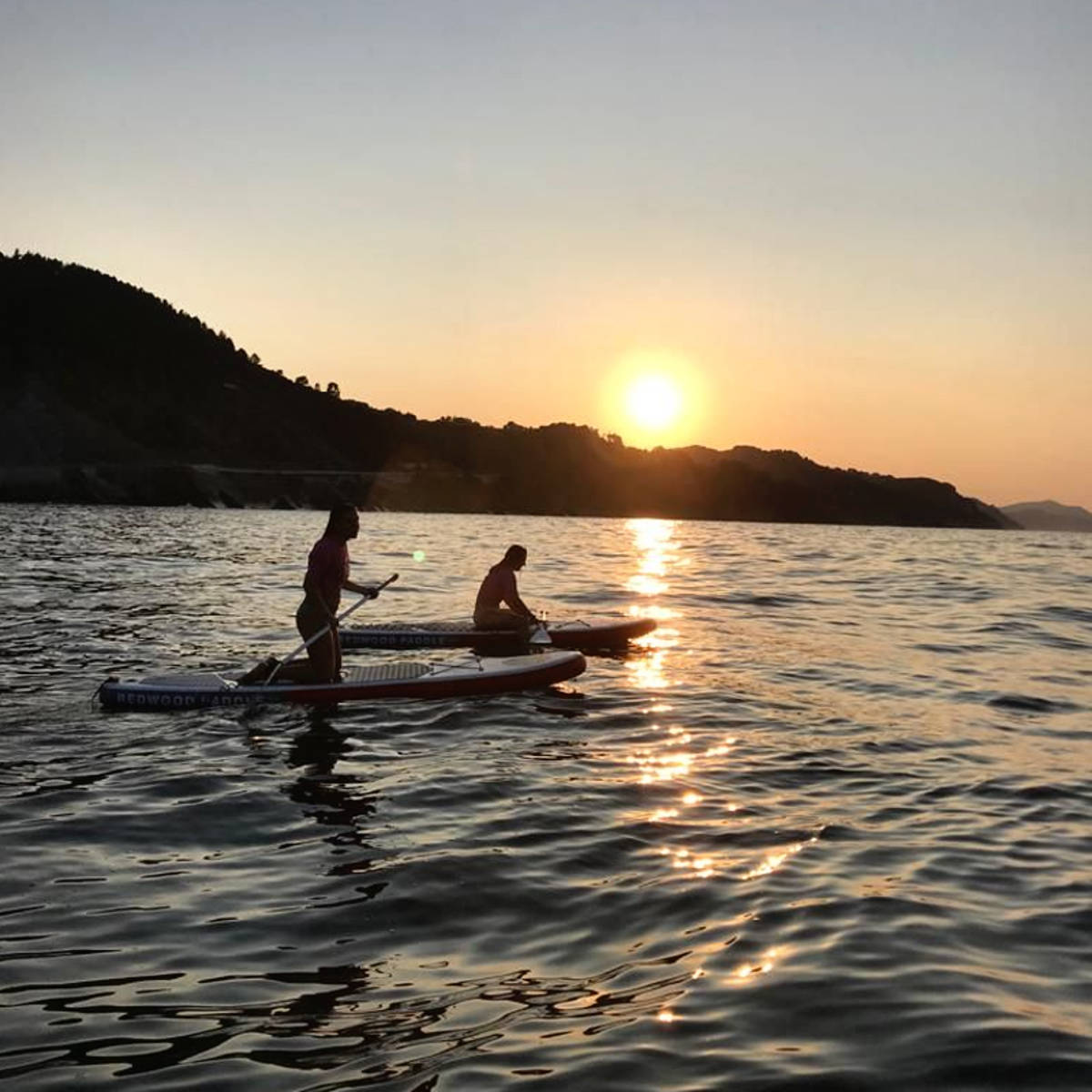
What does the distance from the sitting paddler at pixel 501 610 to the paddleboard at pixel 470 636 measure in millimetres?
156

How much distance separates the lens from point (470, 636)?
21.4 meters

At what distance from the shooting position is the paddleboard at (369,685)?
14875 millimetres

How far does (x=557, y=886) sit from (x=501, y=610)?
43.6 feet

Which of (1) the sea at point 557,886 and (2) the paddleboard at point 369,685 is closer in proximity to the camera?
(1) the sea at point 557,886

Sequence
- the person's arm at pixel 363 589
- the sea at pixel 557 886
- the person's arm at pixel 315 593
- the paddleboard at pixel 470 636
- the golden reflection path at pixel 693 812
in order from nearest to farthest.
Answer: the sea at pixel 557 886 → the golden reflection path at pixel 693 812 → the person's arm at pixel 315 593 → the person's arm at pixel 363 589 → the paddleboard at pixel 470 636

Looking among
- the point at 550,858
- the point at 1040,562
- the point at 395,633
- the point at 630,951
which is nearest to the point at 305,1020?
the point at 630,951

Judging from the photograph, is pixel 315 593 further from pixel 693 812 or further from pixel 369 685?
pixel 693 812

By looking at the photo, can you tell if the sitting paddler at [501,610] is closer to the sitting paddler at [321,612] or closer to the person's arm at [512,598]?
the person's arm at [512,598]

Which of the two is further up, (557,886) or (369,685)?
(369,685)

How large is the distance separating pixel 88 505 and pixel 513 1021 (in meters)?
127

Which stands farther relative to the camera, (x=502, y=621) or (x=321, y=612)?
(x=502, y=621)

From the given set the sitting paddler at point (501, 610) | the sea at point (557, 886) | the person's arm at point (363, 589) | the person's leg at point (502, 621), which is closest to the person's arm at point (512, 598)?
the sitting paddler at point (501, 610)

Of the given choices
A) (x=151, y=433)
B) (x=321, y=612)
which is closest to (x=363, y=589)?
(x=321, y=612)

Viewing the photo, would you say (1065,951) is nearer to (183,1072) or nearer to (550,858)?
(550,858)
